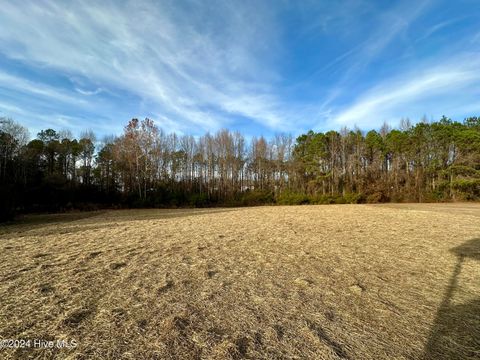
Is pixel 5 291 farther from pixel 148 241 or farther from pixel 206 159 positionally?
pixel 206 159

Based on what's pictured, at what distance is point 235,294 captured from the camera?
12.4 ft

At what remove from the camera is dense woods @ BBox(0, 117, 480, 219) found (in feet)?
98.5

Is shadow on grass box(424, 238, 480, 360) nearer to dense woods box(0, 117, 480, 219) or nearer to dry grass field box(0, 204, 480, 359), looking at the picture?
dry grass field box(0, 204, 480, 359)

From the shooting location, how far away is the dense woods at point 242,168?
30.0m

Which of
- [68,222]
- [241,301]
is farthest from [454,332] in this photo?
[68,222]

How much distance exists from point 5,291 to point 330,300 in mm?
4758

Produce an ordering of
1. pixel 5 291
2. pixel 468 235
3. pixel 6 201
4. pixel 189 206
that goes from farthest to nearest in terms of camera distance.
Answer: pixel 189 206 < pixel 6 201 < pixel 468 235 < pixel 5 291

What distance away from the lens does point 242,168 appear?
147 ft

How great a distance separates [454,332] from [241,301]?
255cm

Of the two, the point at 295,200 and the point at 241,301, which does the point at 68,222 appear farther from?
the point at 295,200

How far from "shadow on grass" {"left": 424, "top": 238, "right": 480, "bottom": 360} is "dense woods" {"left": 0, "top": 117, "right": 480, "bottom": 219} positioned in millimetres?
28406

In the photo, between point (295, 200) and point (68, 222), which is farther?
point (295, 200)

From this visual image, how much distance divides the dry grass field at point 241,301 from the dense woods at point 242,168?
24.6 meters

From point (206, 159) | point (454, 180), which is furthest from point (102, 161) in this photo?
point (454, 180)
